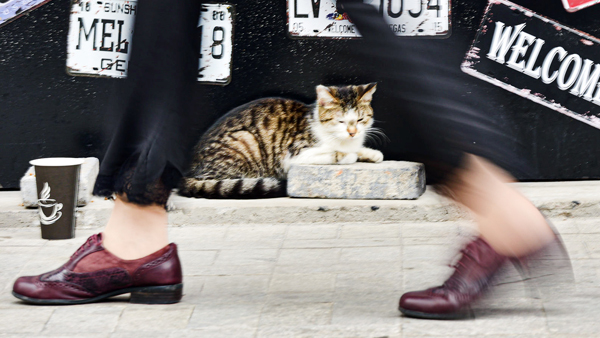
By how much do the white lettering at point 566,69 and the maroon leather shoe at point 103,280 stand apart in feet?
9.39

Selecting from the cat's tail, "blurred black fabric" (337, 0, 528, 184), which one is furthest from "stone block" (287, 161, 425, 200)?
"blurred black fabric" (337, 0, 528, 184)

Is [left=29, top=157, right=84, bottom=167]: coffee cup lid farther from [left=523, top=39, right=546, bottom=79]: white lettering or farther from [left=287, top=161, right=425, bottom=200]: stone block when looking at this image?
[left=523, top=39, right=546, bottom=79]: white lettering

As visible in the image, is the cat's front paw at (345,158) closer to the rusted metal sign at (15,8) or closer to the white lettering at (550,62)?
the white lettering at (550,62)

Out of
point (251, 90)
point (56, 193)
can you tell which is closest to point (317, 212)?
point (251, 90)

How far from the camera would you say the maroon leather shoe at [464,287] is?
7.57 feet

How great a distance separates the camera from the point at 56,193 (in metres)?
3.60

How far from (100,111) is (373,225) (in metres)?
1.84

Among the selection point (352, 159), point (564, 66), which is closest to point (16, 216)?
point (352, 159)

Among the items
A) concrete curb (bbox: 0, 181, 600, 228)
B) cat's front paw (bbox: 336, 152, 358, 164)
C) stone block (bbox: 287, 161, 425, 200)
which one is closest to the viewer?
concrete curb (bbox: 0, 181, 600, 228)

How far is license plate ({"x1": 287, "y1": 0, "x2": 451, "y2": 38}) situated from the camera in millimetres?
4359

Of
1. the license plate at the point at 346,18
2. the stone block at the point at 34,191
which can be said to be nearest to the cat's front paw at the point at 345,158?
the license plate at the point at 346,18

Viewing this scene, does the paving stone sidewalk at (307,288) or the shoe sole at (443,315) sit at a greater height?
the shoe sole at (443,315)

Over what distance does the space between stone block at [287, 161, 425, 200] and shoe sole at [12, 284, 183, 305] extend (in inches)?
66.4

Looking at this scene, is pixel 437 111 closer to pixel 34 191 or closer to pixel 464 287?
pixel 464 287
